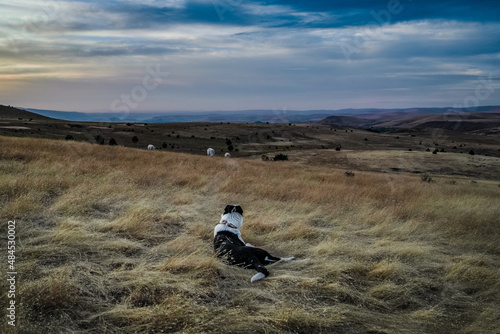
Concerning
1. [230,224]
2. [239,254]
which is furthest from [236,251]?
[230,224]

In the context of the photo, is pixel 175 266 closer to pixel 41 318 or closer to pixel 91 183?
pixel 41 318

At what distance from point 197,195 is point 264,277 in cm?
543

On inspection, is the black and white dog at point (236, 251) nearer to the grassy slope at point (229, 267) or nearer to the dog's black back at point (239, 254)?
the dog's black back at point (239, 254)

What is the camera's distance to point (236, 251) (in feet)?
17.8

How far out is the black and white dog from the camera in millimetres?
5291

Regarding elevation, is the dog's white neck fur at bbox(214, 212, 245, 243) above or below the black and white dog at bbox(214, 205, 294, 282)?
above

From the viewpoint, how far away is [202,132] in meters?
79.6
